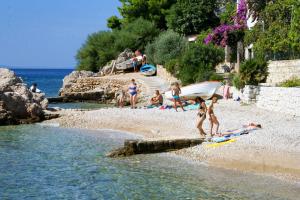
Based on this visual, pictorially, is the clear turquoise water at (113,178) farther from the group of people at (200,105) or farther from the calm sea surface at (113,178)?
the group of people at (200,105)

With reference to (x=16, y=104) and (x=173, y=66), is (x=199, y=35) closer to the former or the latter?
(x=173, y=66)

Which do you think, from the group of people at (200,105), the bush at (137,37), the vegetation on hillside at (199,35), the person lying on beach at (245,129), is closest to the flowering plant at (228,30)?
the vegetation on hillside at (199,35)

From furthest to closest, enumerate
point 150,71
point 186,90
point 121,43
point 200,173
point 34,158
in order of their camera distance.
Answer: point 121,43, point 150,71, point 186,90, point 34,158, point 200,173

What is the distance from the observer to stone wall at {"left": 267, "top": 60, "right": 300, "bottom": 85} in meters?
27.5

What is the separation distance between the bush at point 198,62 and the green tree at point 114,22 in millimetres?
27044

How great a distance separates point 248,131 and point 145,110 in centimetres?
942

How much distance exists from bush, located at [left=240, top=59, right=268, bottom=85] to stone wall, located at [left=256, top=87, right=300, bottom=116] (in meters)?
1.16

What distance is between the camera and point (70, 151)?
2005 cm

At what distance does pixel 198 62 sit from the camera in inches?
1442

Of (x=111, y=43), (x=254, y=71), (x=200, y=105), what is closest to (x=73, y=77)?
(x=111, y=43)

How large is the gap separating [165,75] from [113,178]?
27270mm

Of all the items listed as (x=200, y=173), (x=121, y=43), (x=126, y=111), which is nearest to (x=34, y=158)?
(x=200, y=173)

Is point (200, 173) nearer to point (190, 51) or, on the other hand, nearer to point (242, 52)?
point (190, 51)

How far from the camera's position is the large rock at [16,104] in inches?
1060
